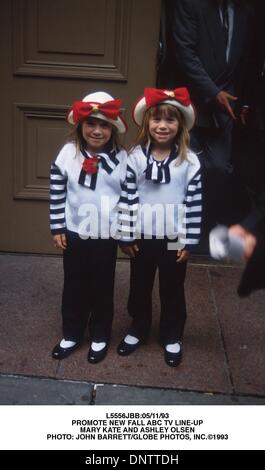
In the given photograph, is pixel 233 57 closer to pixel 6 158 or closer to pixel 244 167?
pixel 244 167

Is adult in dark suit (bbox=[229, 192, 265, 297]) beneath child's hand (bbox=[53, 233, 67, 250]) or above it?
above

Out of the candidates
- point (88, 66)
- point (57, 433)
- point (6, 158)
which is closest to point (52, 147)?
point (6, 158)

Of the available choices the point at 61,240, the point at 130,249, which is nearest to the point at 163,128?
the point at 130,249

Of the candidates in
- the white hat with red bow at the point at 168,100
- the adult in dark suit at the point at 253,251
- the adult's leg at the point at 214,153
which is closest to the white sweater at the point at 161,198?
the white hat with red bow at the point at 168,100

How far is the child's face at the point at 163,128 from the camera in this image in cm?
318

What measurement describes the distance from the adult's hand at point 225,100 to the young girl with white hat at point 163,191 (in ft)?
3.65

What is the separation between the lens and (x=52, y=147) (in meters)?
4.66

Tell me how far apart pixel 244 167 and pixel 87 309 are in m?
2.09

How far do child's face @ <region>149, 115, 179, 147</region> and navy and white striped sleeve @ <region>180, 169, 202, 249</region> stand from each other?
10.0 inches

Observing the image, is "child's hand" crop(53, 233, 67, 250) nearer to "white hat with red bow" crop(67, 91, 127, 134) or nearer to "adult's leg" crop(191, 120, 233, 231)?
"white hat with red bow" crop(67, 91, 127, 134)

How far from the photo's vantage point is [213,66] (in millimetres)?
4371

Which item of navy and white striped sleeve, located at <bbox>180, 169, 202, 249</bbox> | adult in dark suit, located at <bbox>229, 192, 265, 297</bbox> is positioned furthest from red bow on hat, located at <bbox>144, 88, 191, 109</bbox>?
adult in dark suit, located at <bbox>229, 192, 265, 297</bbox>

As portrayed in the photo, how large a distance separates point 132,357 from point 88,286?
52cm

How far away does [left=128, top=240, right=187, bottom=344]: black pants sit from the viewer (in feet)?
11.2
